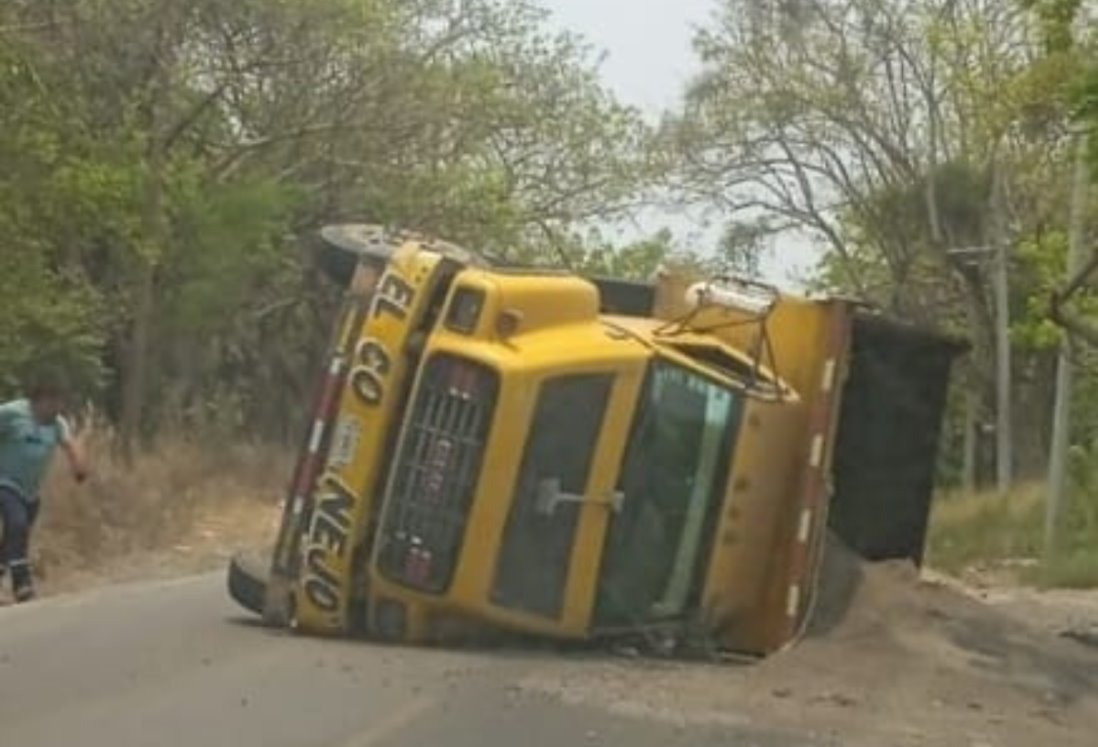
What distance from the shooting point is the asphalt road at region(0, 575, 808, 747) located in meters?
10.3

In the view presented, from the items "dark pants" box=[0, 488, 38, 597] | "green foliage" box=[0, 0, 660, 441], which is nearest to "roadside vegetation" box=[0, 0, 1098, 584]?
"green foliage" box=[0, 0, 660, 441]

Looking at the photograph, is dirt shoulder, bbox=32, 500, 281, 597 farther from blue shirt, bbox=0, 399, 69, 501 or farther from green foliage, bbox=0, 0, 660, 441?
green foliage, bbox=0, 0, 660, 441

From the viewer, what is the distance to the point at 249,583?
48.3 ft

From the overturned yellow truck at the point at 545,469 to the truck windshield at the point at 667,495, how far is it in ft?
0.04

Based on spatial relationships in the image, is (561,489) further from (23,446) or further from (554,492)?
(23,446)

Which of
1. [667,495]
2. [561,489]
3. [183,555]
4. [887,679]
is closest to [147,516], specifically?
[183,555]

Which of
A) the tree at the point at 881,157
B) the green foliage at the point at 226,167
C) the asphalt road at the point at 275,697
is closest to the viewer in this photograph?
the asphalt road at the point at 275,697

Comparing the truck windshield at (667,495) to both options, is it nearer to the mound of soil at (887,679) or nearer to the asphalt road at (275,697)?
the mound of soil at (887,679)

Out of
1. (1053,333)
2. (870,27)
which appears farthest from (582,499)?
(870,27)

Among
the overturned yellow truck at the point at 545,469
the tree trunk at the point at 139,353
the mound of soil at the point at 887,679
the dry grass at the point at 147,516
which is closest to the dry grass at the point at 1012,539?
the dry grass at the point at 147,516

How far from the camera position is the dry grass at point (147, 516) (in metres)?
21.4

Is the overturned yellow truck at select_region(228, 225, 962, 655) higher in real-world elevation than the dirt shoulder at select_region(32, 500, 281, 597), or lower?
higher

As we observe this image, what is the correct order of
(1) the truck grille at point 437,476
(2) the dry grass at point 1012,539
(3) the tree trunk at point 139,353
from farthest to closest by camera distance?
1. (3) the tree trunk at point 139,353
2. (2) the dry grass at point 1012,539
3. (1) the truck grille at point 437,476

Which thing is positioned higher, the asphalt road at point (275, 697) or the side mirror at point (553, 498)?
the side mirror at point (553, 498)
